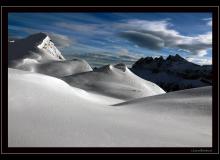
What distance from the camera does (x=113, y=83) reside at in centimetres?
5884

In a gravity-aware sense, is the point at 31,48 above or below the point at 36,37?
below

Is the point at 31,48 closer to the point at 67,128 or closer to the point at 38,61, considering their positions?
the point at 38,61

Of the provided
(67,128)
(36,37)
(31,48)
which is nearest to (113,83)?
(67,128)

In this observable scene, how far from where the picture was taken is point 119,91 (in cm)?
5178

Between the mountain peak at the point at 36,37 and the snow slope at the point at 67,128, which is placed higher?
the snow slope at the point at 67,128

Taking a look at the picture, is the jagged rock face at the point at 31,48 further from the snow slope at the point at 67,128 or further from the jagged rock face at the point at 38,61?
the snow slope at the point at 67,128

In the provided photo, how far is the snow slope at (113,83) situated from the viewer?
51188 millimetres

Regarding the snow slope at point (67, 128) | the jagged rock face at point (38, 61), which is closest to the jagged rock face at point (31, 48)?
the jagged rock face at point (38, 61)

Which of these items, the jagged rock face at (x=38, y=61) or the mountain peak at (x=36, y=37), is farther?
the mountain peak at (x=36, y=37)
